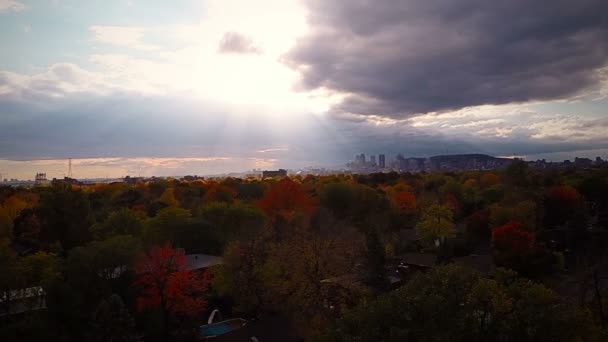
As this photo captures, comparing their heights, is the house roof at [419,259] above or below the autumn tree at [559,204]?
below

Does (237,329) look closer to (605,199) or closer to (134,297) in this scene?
(134,297)

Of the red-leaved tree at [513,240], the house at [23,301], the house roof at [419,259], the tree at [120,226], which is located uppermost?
the tree at [120,226]

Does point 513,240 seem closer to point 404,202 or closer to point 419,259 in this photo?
point 419,259

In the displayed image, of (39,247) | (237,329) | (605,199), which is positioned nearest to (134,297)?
(237,329)

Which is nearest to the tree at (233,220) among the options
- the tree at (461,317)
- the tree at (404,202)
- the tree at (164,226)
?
the tree at (164,226)

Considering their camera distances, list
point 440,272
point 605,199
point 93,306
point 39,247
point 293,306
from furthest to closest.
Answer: point 605,199, point 39,247, point 293,306, point 93,306, point 440,272

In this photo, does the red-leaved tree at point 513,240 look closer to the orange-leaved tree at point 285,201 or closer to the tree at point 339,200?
the tree at point 339,200
